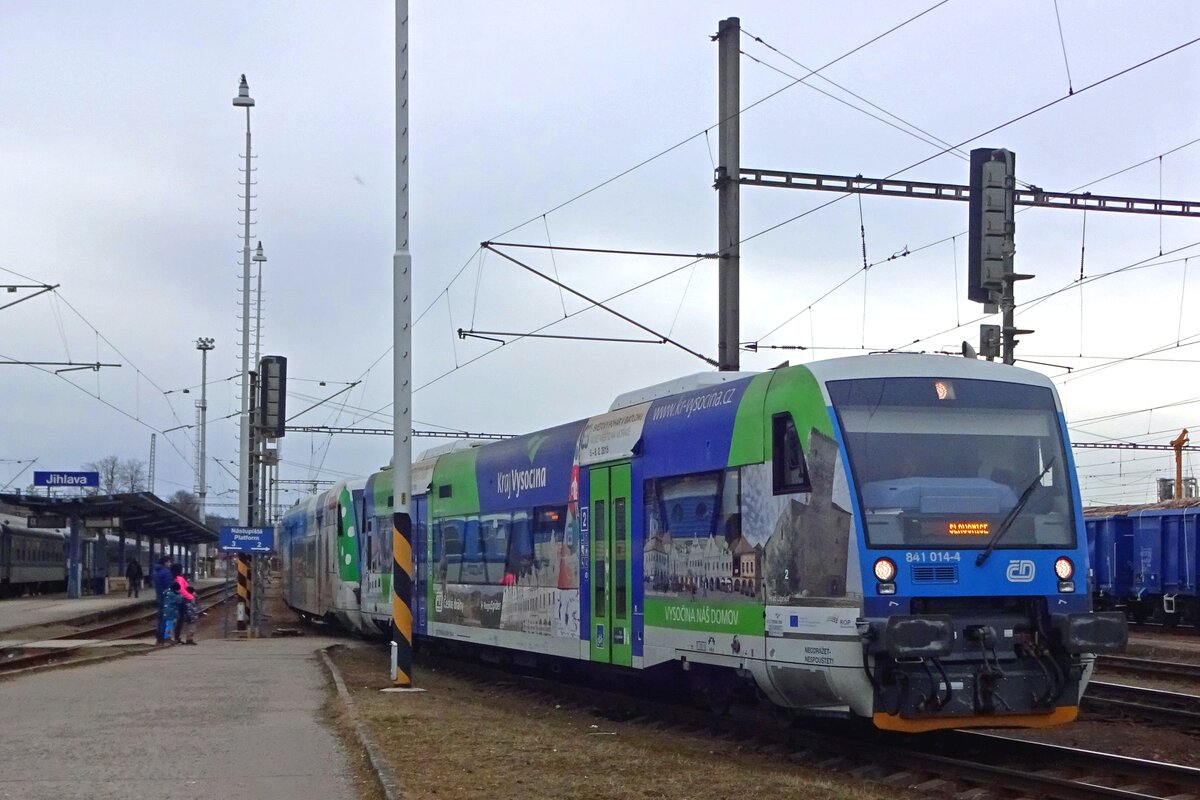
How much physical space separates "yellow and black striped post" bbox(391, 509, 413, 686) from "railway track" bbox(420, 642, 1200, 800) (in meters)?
2.96

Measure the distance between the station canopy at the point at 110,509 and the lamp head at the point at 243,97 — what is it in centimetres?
1184

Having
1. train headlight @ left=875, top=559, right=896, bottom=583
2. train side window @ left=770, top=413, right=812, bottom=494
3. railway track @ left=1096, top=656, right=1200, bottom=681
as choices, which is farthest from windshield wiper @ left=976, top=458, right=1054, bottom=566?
railway track @ left=1096, top=656, right=1200, bottom=681

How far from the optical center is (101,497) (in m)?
40.0

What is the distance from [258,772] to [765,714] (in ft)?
18.9

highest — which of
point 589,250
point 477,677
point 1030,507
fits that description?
point 589,250

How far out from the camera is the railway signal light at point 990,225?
54.3 feet

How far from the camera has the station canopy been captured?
1566 inches

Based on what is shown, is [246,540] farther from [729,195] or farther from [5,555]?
[5,555]

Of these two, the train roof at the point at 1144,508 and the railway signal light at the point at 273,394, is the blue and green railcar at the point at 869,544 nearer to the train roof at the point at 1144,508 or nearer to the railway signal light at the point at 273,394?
the railway signal light at the point at 273,394

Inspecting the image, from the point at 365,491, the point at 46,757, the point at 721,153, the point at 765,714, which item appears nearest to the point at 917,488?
the point at 765,714

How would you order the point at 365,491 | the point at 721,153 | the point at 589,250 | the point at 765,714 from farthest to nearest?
the point at 365,491
the point at 589,250
the point at 721,153
the point at 765,714

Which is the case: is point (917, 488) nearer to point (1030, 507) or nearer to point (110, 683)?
point (1030, 507)

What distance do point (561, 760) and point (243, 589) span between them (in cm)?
2305

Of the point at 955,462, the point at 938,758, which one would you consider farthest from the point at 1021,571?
the point at 938,758
